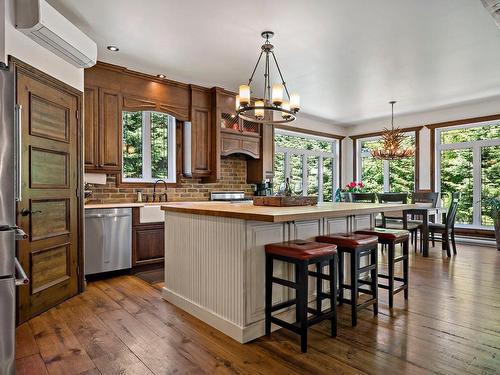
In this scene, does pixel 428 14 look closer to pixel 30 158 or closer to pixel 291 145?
pixel 30 158

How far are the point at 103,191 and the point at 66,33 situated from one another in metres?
2.17

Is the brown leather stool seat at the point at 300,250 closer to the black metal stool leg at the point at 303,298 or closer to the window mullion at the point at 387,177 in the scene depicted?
the black metal stool leg at the point at 303,298

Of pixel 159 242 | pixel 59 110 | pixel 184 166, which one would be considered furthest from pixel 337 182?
pixel 59 110

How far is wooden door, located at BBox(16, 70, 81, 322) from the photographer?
270cm

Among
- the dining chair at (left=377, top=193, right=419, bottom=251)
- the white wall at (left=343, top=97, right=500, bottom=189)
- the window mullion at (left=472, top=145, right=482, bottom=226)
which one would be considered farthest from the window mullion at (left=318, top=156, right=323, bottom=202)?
the window mullion at (left=472, top=145, right=482, bottom=226)

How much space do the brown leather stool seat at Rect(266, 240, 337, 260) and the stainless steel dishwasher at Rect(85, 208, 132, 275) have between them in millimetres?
2384

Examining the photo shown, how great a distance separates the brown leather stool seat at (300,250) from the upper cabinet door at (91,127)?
110 inches

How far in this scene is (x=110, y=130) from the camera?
13.8 ft

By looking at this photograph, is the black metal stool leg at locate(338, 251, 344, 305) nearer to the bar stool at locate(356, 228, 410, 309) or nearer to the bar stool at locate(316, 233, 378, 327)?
the bar stool at locate(316, 233, 378, 327)

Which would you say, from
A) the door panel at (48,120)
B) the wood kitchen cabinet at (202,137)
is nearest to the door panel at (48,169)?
the door panel at (48,120)

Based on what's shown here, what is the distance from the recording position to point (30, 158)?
276 cm

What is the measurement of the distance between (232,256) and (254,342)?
2.01ft

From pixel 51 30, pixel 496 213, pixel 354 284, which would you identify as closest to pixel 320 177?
pixel 496 213

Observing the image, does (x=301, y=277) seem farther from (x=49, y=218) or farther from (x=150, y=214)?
(x=150, y=214)
